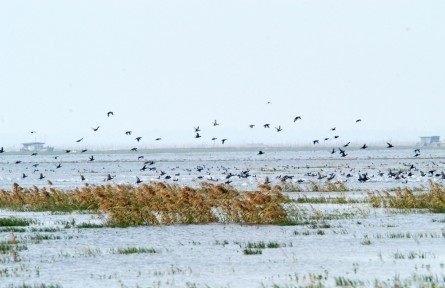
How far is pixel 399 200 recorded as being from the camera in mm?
47906

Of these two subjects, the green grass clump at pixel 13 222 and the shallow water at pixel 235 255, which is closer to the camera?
the shallow water at pixel 235 255

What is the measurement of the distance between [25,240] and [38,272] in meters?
8.82

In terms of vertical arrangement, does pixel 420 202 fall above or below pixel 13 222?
above

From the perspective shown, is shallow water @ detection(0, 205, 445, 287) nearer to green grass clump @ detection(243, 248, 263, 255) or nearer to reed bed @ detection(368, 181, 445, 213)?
green grass clump @ detection(243, 248, 263, 255)

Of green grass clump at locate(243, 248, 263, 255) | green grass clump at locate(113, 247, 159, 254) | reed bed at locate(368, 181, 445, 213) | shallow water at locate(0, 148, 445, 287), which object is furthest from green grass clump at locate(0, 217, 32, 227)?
reed bed at locate(368, 181, 445, 213)

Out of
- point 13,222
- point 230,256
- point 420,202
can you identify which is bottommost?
point 230,256

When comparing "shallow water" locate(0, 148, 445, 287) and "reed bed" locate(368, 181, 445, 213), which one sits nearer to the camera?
"shallow water" locate(0, 148, 445, 287)

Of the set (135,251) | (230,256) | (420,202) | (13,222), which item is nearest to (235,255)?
(230,256)

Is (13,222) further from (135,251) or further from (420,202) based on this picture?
(420,202)

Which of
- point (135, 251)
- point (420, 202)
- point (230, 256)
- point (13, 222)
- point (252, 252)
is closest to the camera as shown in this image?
point (230, 256)

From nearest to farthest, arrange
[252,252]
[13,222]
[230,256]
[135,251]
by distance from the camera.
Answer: [230,256] → [252,252] → [135,251] → [13,222]

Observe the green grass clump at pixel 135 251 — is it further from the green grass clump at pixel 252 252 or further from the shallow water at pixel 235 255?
the green grass clump at pixel 252 252

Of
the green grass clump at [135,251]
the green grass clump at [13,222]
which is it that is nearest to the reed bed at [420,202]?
the green grass clump at [13,222]

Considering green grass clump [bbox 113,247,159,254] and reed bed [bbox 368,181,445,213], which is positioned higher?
reed bed [bbox 368,181,445,213]
